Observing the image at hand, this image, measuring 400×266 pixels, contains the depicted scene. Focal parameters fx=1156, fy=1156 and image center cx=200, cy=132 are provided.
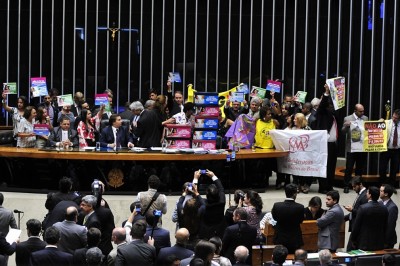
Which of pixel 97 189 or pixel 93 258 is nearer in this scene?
pixel 93 258

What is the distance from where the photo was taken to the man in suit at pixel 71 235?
14320 mm

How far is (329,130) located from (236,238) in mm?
6922

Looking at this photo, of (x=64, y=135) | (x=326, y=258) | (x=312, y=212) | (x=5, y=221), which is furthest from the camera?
(x=64, y=135)

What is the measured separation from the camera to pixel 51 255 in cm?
1305

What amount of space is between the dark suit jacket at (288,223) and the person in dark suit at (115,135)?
532cm

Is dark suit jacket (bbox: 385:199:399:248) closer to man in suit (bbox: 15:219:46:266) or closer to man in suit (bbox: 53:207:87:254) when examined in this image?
man in suit (bbox: 53:207:87:254)

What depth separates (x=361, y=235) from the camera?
16.4 m

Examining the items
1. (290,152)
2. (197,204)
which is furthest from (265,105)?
(197,204)

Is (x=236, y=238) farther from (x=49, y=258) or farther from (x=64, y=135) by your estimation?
(x=64, y=135)

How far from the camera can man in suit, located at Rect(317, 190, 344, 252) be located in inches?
642

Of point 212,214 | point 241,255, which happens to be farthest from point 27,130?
point 241,255

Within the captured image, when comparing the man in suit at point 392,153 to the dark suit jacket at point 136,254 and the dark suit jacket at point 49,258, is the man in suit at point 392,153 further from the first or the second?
the dark suit jacket at point 49,258

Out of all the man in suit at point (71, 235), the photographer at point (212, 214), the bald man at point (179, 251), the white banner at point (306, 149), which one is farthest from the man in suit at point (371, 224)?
the white banner at point (306, 149)

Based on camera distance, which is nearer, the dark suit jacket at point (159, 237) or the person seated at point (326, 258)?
the person seated at point (326, 258)
